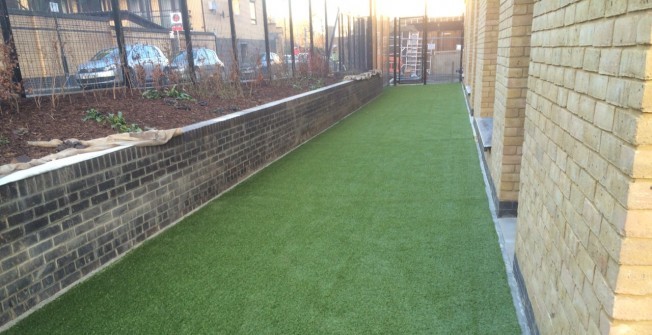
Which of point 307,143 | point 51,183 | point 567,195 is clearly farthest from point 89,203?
point 307,143

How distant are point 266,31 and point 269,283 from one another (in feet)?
24.0

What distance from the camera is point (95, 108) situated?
526cm

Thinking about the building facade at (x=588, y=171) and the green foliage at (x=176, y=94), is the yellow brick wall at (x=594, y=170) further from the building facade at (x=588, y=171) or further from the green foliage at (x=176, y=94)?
the green foliage at (x=176, y=94)

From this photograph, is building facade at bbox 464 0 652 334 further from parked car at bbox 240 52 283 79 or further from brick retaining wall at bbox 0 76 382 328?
parked car at bbox 240 52 283 79

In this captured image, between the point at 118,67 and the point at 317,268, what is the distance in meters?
4.50

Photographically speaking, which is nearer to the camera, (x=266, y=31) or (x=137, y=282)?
(x=137, y=282)

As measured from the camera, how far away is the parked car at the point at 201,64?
24.2ft

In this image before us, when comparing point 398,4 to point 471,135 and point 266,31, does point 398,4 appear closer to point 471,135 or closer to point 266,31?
point 266,31

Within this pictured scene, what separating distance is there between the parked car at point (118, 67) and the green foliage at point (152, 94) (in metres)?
0.18

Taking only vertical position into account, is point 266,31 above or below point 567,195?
above

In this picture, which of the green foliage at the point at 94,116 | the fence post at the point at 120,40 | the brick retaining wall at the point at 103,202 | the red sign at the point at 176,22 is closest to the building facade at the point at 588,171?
the brick retaining wall at the point at 103,202

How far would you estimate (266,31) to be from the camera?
9453mm

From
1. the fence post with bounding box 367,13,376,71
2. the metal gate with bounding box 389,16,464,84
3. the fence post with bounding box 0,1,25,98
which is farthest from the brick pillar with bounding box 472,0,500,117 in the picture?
the metal gate with bounding box 389,16,464,84

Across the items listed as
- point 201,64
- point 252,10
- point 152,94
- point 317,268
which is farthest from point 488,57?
point 252,10
